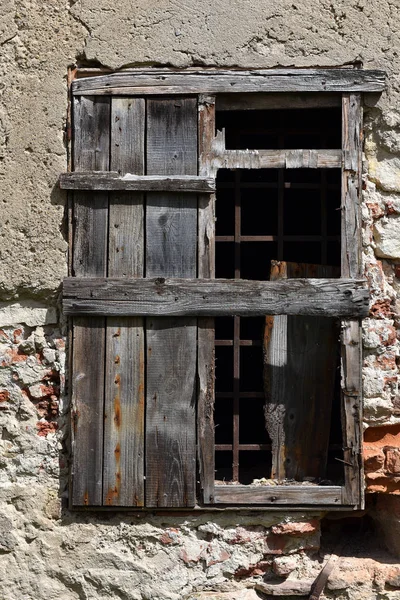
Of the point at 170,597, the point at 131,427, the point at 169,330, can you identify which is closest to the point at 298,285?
the point at 169,330

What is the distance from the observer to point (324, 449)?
3.54 meters

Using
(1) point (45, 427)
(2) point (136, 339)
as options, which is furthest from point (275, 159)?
(1) point (45, 427)

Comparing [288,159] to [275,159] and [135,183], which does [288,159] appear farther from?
[135,183]

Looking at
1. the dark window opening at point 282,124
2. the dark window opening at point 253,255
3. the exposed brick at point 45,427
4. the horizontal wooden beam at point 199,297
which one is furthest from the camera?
the dark window opening at point 253,255

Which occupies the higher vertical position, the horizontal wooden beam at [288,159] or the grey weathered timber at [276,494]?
the horizontal wooden beam at [288,159]

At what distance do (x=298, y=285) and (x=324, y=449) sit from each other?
33.7 inches

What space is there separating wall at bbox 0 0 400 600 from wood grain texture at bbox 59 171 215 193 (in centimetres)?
12

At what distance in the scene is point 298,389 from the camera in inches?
139

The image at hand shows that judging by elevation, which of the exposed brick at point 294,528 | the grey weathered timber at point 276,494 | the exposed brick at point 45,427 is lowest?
the exposed brick at point 294,528

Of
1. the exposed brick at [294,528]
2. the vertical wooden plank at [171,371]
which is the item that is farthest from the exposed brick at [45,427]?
the exposed brick at [294,528]

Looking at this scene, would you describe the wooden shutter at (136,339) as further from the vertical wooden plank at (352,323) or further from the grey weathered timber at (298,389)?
the vertical wooden plank at (352,323)

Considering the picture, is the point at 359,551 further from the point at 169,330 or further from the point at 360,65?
the point at 360,65

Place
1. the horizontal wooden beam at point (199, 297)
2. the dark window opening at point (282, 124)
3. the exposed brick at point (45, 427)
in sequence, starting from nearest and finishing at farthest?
the horizontal wooden beam at point (199, 297) < the exposed brick at point (45, 427) < the dark window opening at point (282, 124)

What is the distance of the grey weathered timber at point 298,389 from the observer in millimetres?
3523
